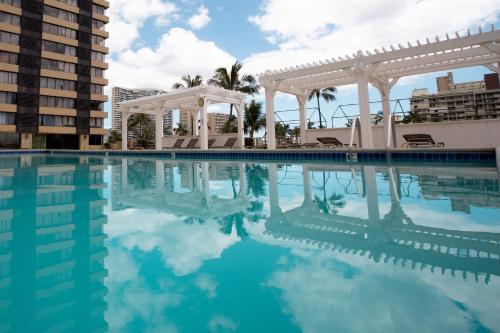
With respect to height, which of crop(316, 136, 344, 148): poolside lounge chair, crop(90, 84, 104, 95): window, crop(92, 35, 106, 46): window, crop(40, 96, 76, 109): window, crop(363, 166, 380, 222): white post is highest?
crop(92, 35, 106, 46): window

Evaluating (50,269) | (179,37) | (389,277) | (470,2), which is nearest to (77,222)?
(50,269)

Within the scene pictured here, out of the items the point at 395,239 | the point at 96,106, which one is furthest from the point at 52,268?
the point at 96,106

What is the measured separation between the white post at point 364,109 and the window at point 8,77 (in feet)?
110

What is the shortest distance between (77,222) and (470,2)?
12.7 meters

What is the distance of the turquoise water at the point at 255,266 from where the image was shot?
131cm

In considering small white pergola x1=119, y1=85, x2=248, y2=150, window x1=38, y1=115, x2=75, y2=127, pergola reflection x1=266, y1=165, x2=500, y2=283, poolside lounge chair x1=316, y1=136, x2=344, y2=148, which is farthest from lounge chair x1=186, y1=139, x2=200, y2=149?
window x1=38, y1=115, x2=75, y2=127

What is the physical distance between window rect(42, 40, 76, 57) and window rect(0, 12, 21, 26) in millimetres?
2658

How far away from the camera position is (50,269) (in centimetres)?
186

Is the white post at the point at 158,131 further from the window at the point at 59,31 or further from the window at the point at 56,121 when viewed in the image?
the window at the point at 59,31

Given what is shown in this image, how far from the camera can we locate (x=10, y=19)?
94.8ft

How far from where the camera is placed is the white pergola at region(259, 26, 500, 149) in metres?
8.95

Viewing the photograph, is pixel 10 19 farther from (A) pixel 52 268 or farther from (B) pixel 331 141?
(A) pixel 52 268

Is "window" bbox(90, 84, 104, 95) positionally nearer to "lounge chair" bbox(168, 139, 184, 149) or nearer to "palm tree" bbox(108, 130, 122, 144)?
"palm tree" bbox(108, 130, 122, 144)

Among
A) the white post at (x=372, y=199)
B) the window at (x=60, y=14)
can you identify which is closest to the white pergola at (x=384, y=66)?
the white post at (x=372, y=199)
